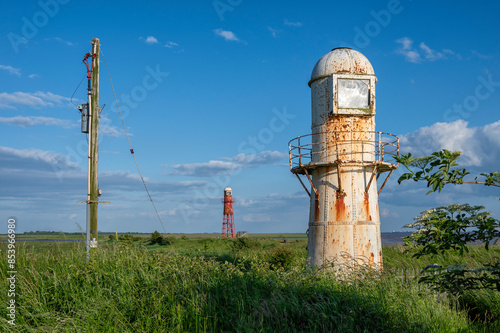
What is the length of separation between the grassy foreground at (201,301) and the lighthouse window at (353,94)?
288 inches

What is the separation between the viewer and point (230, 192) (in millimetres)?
54750

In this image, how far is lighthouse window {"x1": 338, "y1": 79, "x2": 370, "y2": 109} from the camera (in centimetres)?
1495


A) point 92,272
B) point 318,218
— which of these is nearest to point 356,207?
point 318,218

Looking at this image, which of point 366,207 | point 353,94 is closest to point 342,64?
point 353,94

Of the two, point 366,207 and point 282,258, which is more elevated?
point 366,207

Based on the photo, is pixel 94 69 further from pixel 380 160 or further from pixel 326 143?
pixel 380 160

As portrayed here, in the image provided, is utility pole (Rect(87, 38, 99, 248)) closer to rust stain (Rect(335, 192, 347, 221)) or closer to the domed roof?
the domed roof

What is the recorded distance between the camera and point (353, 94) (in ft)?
49.4

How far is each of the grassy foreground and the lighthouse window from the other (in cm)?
732

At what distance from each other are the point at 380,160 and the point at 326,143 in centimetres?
209

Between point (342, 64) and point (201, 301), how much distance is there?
1117cm

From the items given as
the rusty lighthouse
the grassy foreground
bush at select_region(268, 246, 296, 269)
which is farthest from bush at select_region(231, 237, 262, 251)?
the grassy foreground

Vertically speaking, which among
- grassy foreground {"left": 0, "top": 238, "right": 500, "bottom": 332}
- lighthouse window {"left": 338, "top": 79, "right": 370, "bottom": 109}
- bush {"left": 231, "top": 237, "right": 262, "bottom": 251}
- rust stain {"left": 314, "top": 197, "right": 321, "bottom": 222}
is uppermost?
lighthouse window {"left": 338, "top": 79, "right": 370, "bottom": 109}

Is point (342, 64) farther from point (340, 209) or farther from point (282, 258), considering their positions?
point (282, 258)
